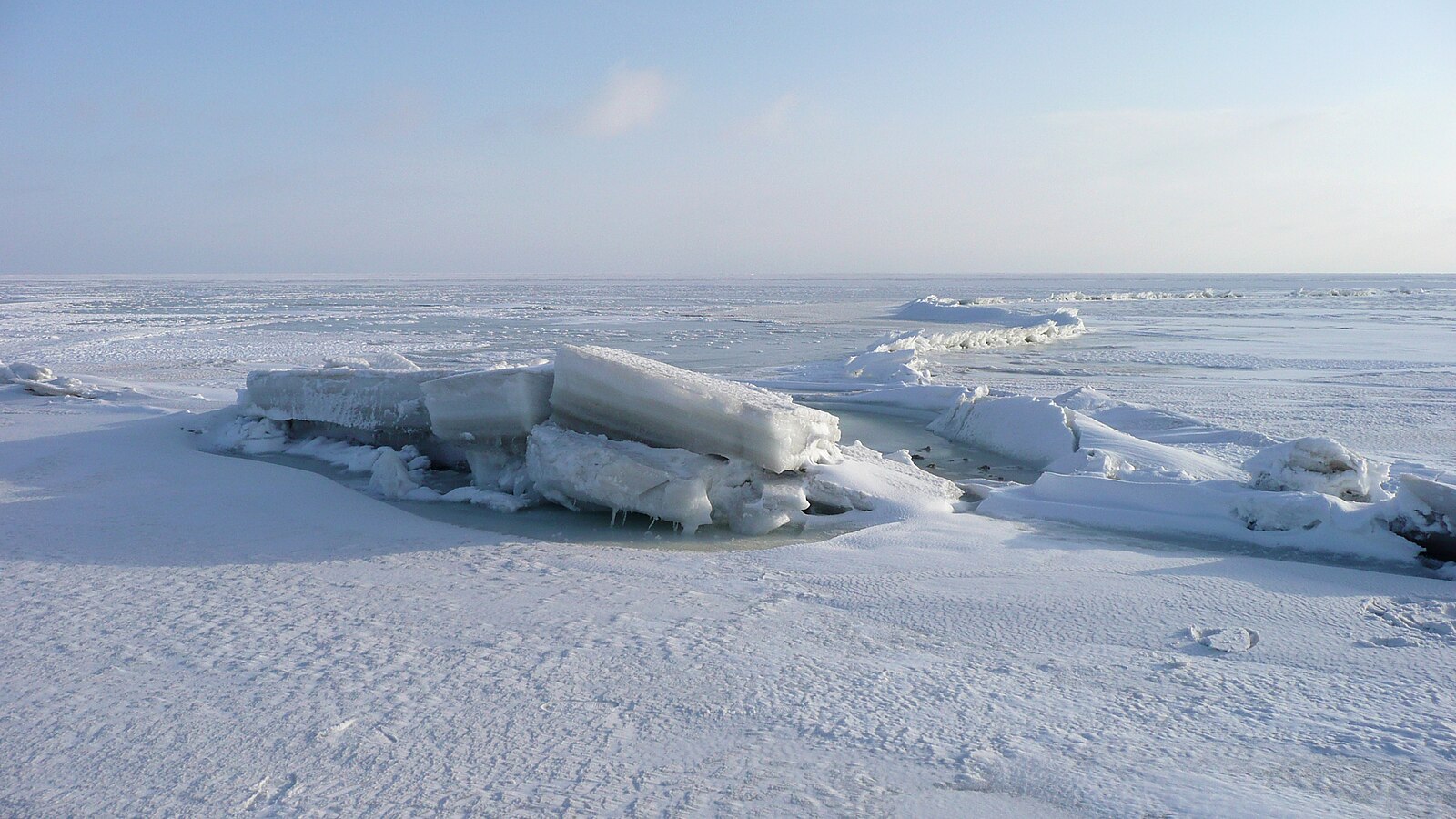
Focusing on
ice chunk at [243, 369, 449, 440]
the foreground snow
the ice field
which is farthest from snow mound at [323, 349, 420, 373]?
the foreground snow

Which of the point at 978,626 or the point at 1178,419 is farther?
the point at 1178,419

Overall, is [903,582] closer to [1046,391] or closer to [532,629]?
[532,629]

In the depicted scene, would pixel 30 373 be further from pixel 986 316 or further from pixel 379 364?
pixel 986 316

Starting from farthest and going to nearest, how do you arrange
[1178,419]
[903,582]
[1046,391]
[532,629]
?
[1046,391] → [1178,419] → [903,582] → [532,629]

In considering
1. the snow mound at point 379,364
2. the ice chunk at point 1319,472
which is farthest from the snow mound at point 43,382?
the ice chunk at point 1319,472

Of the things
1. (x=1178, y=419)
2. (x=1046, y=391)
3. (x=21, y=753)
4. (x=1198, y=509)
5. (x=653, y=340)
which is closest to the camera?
(x=21, y=753)

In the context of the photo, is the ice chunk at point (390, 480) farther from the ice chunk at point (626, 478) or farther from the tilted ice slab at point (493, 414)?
the ice chunk at point (626, 478)

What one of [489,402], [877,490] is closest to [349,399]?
[489,402]

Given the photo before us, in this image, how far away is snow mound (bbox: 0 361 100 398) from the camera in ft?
30.0

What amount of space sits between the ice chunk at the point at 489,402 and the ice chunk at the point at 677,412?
0.56ft

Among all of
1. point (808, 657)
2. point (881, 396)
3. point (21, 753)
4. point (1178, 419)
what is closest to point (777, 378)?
point (881, 396)

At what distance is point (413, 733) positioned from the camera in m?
2.42

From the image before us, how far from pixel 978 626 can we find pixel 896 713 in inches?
32.6

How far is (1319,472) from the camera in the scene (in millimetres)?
4875
